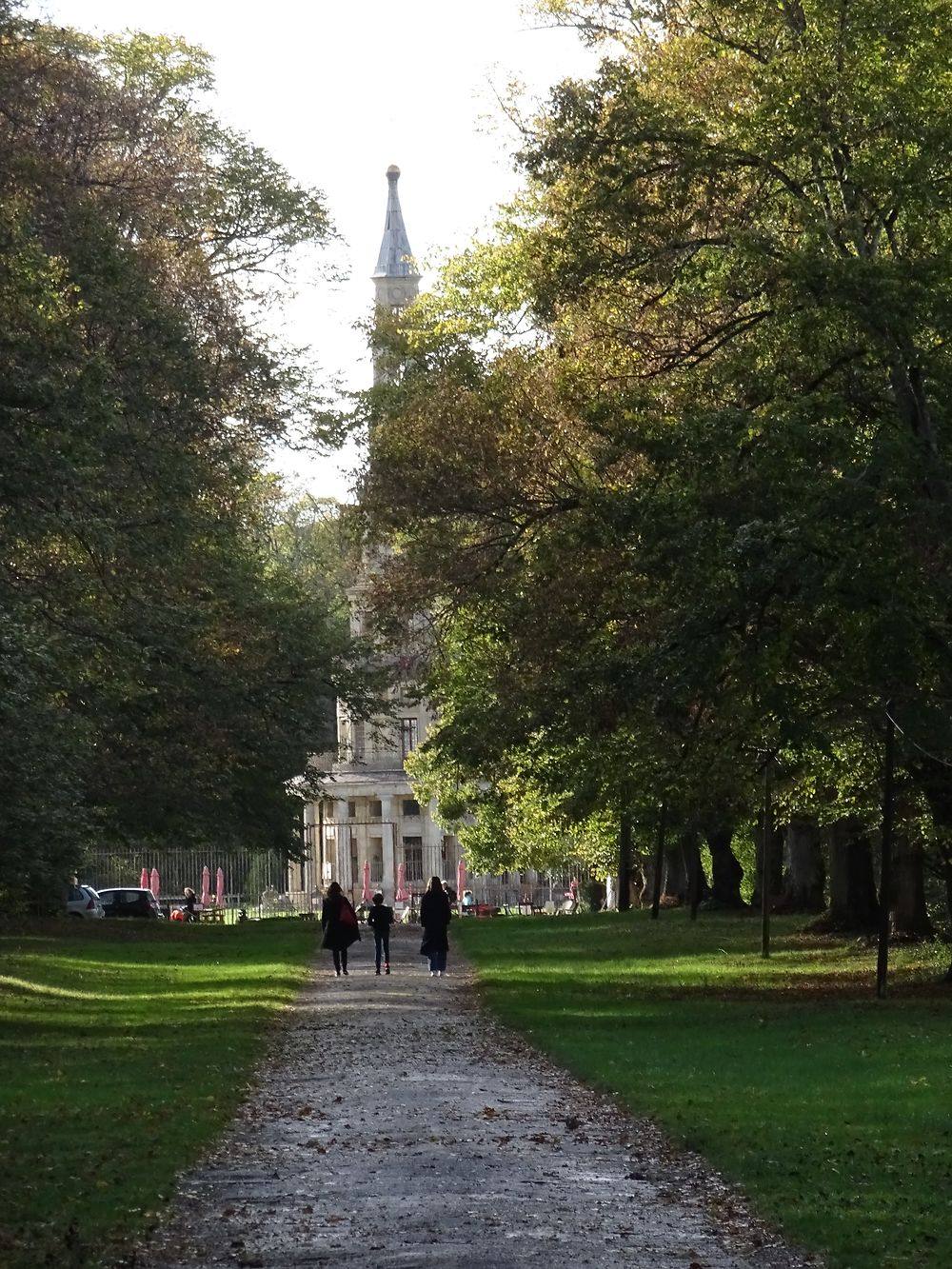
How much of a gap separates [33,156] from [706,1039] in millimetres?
Result: 12579

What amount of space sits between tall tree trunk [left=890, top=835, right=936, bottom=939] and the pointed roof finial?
6345 cm

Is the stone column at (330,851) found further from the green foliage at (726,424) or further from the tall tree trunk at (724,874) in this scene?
the green foliage at (726,424)

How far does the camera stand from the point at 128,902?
66250 millimetres

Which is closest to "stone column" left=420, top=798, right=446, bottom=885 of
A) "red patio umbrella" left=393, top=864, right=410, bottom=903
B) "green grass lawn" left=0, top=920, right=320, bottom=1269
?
"red patio umbrella" left=393, top=864, right=410, bottom=903

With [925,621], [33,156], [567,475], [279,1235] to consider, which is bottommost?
[279,1235]

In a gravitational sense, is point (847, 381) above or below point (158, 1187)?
above

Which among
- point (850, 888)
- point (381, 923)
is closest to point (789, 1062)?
point (381, 923)

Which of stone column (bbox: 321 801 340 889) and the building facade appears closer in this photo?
stone column (bbox: 321 801 340 889)

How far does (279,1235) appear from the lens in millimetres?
10180

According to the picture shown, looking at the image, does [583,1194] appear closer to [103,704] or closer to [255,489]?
[103,704]

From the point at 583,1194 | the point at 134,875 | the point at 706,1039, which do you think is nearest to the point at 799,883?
the point at 706,1039

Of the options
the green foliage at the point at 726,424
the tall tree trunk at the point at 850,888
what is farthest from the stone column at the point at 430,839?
the green foliage at the point at 726,424

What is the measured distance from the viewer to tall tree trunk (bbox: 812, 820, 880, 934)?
39.8m

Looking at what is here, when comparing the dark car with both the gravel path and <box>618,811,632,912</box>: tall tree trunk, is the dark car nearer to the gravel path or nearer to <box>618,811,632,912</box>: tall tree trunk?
<box>618,811,632,912</box>: tall tree trunk
